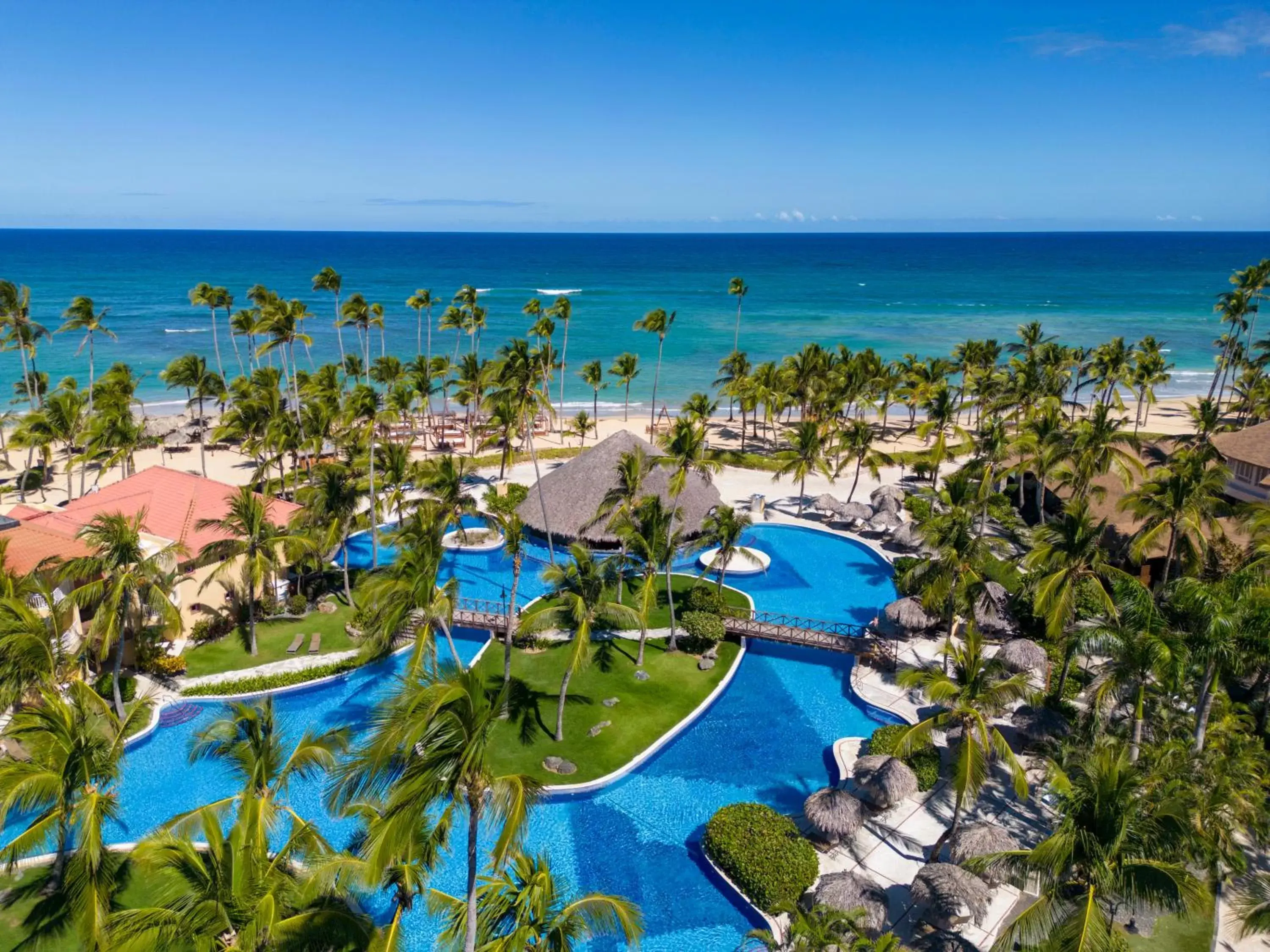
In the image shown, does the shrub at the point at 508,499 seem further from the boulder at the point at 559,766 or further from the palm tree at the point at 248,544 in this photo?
the boulder at the point at 559,766

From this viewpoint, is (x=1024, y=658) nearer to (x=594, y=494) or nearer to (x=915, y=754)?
(x=915, y=754)

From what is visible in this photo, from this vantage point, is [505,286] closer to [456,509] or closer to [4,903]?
[456,509]

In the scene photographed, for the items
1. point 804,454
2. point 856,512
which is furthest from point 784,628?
point 804,454

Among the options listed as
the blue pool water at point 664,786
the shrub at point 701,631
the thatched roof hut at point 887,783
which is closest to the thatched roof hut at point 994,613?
the blue pool water at point 664,786

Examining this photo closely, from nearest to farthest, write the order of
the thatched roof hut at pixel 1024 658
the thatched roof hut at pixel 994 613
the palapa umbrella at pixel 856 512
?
the thatched roof hut at pixel 1024 658 → the thatched roof hut at pixel 994 613 → the palapa umbrella at pixel 856 512

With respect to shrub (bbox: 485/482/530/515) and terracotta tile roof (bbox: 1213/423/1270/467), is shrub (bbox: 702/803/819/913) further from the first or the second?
terracotta tile roof (bbox: 1213/423/1270/467)

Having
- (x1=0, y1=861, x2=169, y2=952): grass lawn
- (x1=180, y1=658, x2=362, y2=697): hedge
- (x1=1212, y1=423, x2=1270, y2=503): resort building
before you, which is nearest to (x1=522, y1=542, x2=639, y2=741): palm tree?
(x1=180, y1=658, x2=362, y2=697): hedge

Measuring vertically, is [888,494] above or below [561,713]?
above
